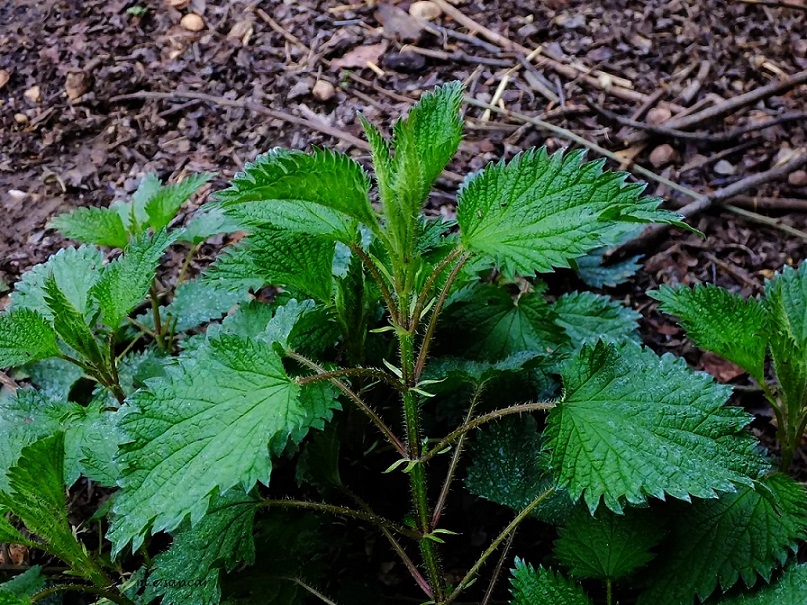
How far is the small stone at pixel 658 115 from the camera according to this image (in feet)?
7.72

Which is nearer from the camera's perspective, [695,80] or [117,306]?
[117,306]

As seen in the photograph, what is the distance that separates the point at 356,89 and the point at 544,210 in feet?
5.10

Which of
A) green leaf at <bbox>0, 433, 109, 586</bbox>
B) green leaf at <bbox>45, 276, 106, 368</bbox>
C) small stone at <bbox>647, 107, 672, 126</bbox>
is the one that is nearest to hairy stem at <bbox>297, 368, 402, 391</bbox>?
green leaf at <bbox>0, 433, 109, 586</bbox>

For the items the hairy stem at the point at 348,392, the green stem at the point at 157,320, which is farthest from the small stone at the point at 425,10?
the hairy stem at the point at 348,392

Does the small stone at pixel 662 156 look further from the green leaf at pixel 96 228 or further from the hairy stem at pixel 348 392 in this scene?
the green leaf at pixel 96 228

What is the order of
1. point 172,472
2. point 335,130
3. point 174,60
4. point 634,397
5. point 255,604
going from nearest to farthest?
point 172,472 < point 634,397 < point 255,604 < point 335,130 < point 174,60

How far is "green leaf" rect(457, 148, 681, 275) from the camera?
3.46ft

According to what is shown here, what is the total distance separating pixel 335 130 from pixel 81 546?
→ 4.90ft

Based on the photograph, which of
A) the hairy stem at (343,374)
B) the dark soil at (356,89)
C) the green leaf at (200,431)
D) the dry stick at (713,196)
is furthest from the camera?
the dark soil at (356,89)

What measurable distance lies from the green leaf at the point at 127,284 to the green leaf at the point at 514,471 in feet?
2.42

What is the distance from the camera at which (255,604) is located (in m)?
1.30

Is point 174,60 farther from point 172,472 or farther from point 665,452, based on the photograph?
point 665,452

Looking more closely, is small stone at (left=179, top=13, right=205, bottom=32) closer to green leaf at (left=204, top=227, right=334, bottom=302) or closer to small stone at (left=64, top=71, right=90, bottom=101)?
small stone at (left=64, top=71, right=90, bottom=101)

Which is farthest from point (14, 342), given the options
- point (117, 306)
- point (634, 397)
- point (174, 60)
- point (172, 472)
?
point (174, 60)
